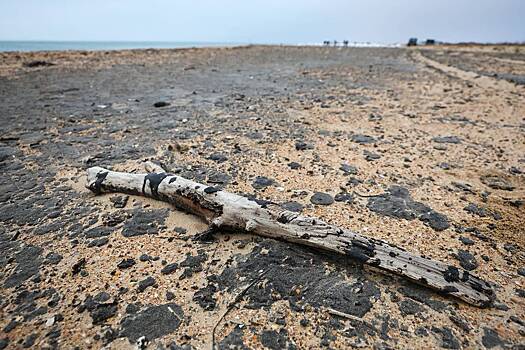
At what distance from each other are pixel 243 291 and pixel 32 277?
4.59ft

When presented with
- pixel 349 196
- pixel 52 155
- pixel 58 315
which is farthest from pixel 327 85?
pixel 58 315

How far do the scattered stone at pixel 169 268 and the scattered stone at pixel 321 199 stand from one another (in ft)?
4.48

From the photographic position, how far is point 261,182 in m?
3.08

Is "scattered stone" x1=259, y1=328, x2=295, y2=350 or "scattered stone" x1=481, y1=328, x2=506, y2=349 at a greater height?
"scattered stone" x1=481, y1=328, x2=506, y2=349

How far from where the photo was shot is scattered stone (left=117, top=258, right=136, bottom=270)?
1.98 meters

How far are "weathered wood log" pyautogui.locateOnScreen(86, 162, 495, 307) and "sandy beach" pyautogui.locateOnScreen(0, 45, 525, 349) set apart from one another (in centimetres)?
8

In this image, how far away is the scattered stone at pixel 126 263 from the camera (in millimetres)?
1983

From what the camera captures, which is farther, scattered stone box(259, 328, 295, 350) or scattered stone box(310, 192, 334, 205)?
scattered stone box(310, 192, 334, 205)

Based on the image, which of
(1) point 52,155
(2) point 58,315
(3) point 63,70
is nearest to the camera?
(2) point 58,315

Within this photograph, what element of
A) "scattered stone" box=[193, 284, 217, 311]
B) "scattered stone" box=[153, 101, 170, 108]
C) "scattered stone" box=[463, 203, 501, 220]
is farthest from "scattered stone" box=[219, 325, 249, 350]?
"scattered stone" box=[153, 101, 170, 108]

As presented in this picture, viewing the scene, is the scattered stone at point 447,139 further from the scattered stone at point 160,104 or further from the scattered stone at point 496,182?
the scattered stone at point 160,104

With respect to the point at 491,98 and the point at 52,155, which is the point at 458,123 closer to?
the point at 491,98

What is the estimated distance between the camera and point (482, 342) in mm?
1528

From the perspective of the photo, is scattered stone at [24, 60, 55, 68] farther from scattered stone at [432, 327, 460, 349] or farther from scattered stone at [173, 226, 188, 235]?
scattered stone at [432, 327, 460, 349]
